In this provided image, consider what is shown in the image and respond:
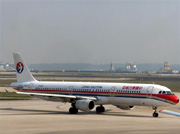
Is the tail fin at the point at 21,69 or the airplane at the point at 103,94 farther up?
the tail fin at the point at 21,69

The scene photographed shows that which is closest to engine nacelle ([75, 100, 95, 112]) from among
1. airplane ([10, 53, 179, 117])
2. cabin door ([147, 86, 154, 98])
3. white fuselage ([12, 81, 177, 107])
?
airplane ([10, 53, 179, 117])

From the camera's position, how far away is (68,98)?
5091cm

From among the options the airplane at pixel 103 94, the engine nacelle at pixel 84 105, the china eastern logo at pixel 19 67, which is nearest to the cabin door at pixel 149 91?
the airplane at pixel 103 94

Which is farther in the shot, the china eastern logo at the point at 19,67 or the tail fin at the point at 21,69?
the china eastern logo at the point at 19,67

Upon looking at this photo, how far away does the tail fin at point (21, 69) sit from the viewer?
58719 millimetres

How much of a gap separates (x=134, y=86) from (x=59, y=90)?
11.0 meters

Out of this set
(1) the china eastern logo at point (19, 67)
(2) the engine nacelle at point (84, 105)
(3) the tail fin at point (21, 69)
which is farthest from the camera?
(1) the china eastern logo at point (19, 67)

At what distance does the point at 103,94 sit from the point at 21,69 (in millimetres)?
15342

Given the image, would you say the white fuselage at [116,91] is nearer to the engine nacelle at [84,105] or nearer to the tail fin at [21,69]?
the engine nacelle at [84,105]

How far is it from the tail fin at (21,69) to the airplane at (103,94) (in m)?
2.04

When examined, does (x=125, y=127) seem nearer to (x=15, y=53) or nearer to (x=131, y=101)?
(x=131, y=101)

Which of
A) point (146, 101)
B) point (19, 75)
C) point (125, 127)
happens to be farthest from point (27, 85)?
point (125, 127)

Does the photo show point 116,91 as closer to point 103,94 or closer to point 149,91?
point 103,94

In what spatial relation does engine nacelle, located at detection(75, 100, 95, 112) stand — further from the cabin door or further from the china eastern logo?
the china eastern logo
